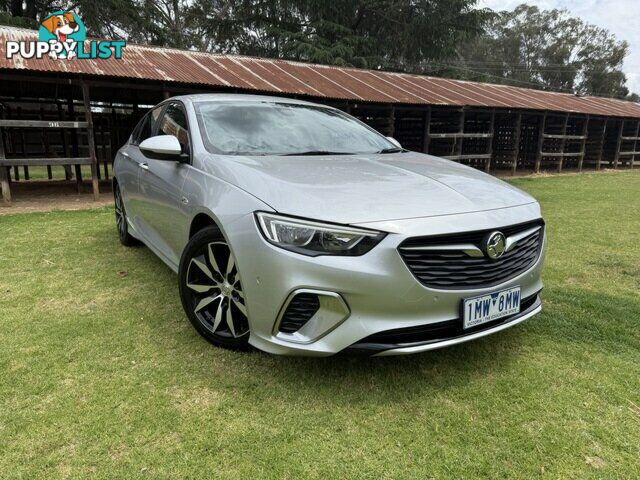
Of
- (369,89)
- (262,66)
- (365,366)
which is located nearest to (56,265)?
(365,366)

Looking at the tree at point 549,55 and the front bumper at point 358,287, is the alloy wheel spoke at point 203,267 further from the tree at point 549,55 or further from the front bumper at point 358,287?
the tree at point 549,55

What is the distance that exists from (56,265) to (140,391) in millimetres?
2666

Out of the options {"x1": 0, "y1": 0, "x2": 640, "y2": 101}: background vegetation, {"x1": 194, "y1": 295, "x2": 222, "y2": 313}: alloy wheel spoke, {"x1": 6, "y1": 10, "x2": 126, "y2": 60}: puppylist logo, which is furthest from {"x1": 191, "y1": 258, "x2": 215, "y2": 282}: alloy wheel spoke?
{"x1": 0, "y1": 0, "x2": 640, "y2": 101}: background vegetation

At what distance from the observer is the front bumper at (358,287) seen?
1.94 metres

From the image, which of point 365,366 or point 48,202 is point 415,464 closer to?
point 365,366

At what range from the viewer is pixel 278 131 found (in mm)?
3166

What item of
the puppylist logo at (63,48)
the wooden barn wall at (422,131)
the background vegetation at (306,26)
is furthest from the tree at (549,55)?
the puppylist logo at (63,48)

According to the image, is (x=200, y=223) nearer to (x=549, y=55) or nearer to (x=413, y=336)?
(x=413, y=336)

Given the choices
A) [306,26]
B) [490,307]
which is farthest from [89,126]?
[306,26]

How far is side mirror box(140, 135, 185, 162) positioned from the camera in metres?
2.82

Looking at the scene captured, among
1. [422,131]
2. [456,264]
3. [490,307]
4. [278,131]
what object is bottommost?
[490,307]

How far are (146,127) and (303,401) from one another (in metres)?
3.25

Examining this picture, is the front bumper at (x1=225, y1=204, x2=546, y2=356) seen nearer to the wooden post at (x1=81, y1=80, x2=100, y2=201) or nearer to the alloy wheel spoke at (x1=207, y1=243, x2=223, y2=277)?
the alloy wheel spoke at (x1=207, y1=243, x2=223, y2=277)

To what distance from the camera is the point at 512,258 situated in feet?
7.48
